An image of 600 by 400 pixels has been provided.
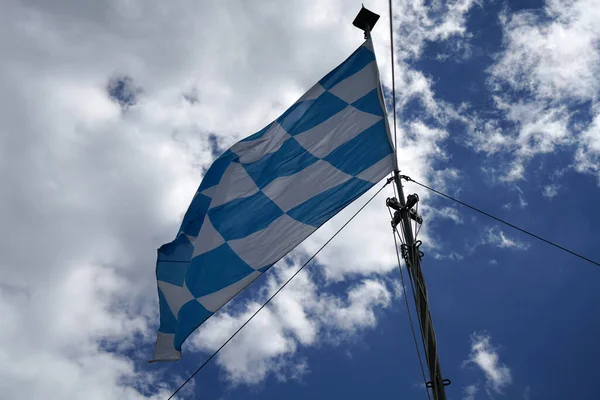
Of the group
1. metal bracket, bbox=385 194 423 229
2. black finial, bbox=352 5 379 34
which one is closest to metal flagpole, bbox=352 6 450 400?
metal bracket, bbox=385 194 423 229

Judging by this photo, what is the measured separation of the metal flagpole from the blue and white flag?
2.44ft

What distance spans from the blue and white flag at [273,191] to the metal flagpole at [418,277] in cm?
74

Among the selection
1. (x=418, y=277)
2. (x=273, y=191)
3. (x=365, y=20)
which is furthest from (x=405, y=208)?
(x=365, y=20)

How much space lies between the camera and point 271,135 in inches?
396

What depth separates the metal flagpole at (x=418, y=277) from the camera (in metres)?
6.72

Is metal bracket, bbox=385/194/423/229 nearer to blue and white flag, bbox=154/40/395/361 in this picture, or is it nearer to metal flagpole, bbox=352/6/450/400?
metal flagpole, bbox=352/6/450/400

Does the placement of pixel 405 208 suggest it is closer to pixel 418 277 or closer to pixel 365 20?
pixel 418 277

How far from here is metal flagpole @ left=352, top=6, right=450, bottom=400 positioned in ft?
22.0

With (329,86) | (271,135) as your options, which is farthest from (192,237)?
(329,86)

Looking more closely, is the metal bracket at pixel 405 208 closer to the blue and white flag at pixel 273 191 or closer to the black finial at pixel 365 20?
the blue and white flag at pixel 273 191

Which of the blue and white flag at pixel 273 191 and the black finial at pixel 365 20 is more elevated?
the black finial at pixel 365 20

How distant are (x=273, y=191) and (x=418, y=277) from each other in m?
3.34

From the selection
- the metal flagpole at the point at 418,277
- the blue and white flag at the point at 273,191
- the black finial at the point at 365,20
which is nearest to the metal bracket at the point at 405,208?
the metal flagpole at the point at 418,277

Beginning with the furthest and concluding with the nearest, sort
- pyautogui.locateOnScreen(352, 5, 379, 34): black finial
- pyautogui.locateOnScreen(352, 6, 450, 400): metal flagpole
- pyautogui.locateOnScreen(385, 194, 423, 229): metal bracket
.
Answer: pyautogui.locateOnScreen(352, 5, 379, 34): black finial
pyautogui.locateOnScreen(385, 194, 423, 229): metal bracket
pyautogui.locateOnScreen(352, 6, 450, 400): metal flagpole
